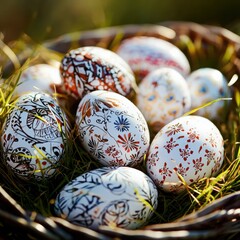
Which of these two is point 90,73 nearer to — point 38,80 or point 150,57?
point 38,80

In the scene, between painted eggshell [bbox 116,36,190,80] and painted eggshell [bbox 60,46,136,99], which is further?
painted eggshell [bbox 116,36,190,80]

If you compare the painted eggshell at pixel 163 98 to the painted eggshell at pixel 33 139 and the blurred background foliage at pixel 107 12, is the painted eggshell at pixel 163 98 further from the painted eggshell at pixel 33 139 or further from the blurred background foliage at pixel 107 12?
the blurred background foliage at pixel 107 12

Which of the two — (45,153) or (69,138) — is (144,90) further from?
(45,153)

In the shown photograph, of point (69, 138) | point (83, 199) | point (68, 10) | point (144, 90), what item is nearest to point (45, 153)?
point (69, 138)

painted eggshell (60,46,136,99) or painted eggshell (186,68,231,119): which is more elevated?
painted eggshell (60,46,136,99)

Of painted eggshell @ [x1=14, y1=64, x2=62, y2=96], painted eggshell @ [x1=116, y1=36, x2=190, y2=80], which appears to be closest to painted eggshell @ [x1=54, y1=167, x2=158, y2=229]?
painted eggshell @ [x1=14, y1=64, x2=62, y2=96]

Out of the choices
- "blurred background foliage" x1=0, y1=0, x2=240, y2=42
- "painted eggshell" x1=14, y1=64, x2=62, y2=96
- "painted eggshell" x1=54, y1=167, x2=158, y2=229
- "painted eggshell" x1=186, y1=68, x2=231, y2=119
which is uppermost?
"blurred background foliage" x1=0, y1=0, x2=240, y2=42

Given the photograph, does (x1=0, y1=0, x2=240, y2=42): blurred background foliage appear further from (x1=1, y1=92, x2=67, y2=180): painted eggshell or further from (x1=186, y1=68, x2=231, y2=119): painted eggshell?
(x1=1, y1=92, x2=67, y2=180): painted eggshell
